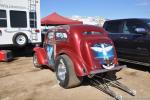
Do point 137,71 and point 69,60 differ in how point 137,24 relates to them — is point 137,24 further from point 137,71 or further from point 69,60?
point 69,60

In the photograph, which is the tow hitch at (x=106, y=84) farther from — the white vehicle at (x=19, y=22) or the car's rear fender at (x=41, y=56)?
the white vehicle at (x=19, y=22)

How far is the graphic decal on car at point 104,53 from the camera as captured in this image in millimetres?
6270

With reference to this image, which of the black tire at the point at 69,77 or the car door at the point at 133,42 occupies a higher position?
the car door at the point at 133,42

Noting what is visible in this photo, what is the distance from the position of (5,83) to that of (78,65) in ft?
7.91

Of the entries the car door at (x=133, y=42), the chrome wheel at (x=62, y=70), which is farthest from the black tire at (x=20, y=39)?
the chrome wheel at (x=62, y=70)

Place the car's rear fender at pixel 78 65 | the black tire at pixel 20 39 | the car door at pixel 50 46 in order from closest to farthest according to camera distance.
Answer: the car's rear fender at pixel 78 65
the car door at pixel 50 46
the black tire at pixel 20 39

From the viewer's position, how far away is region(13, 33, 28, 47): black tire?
36.3 ft

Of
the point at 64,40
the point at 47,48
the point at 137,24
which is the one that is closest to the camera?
the point at 64,40

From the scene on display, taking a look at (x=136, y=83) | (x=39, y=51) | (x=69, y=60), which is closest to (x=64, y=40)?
(x=69, y=60)

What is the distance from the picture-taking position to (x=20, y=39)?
1127 centimetres

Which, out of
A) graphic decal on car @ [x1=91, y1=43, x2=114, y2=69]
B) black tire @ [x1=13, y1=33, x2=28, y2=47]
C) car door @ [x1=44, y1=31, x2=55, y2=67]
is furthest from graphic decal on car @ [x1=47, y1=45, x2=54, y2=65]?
black tire @ [x1=13, y1=33, x2=28, y2=47]

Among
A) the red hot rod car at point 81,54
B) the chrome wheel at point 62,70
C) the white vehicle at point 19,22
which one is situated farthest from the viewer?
the white vehicle at point 19,22

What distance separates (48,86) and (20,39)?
5.09 meters

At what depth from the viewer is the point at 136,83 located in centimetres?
703
